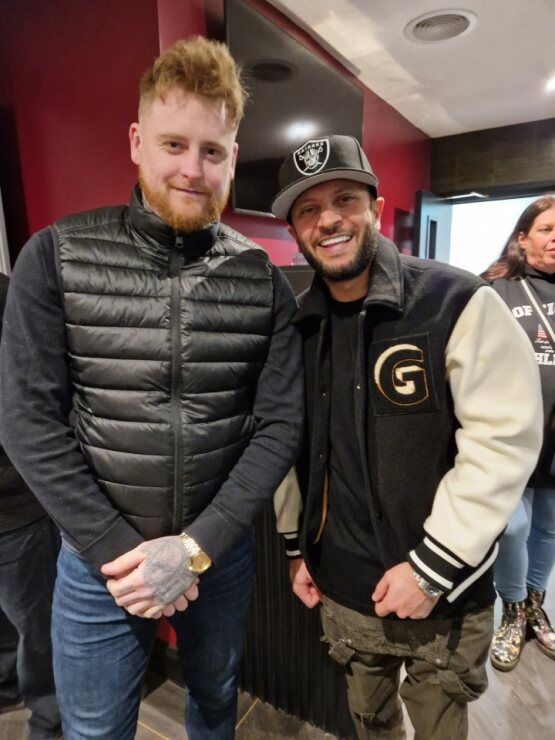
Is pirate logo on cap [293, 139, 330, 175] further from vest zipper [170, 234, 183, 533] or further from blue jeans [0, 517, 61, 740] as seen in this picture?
blue jeans [0, 517, 61, 740]

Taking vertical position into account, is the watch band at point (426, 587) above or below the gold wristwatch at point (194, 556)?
below

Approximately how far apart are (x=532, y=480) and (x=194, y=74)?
1760mm

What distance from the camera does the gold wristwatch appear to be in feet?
3.01

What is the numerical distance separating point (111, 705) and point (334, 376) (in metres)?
0.85

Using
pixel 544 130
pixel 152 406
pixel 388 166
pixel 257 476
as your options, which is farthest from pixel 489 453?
pixel 544 130

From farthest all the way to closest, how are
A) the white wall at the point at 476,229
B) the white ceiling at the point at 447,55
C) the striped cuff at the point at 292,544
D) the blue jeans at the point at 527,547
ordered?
the white wall at the point at 476,229, the white ceiling at the point at 447,55, the blue jeans at the point at 527,547, the striped cuff at the point at 292,544

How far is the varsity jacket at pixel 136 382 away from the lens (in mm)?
867

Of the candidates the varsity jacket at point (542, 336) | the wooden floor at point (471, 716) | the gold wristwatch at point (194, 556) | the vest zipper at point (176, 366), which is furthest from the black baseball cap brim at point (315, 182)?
the wooden floor at point (471, 716)

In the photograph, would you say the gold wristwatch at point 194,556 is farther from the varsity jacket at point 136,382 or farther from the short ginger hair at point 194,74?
the short ginger hair at point 194,74

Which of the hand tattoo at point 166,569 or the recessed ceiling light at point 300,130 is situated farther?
the recessed ceiling light at point 300,130

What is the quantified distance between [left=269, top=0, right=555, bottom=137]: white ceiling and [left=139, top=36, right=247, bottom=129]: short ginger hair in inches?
78.5

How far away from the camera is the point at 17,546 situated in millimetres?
1345

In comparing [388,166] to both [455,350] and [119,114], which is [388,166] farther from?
[455,350]

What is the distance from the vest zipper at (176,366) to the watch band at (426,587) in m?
0.50
